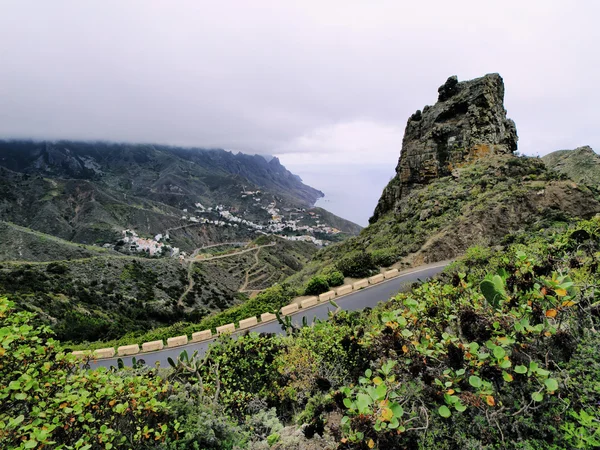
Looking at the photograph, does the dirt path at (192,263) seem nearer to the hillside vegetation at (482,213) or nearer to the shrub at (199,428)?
the hillside vegetation at (482,213)

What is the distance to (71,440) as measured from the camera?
284 centimetres

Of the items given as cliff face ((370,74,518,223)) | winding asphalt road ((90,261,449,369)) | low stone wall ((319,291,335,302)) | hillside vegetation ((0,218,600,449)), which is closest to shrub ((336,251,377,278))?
winding asphalt road ((90,261,449,369))

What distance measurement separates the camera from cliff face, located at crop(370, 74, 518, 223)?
29.3 m

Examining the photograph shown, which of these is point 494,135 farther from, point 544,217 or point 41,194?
point 41,194

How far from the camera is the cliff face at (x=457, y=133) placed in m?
29.3

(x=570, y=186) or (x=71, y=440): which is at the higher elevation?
(x=570, y=186)

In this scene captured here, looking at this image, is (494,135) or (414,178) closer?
(494,135)

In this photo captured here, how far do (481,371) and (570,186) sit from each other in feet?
70.1

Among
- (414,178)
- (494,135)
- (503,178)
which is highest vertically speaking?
(494,135)

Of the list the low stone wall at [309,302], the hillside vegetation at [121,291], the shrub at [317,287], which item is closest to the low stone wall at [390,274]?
the shrub at [317,287]

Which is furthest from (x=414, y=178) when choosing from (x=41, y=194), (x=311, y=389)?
(x=41, y=194)

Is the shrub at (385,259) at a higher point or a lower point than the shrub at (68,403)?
higher

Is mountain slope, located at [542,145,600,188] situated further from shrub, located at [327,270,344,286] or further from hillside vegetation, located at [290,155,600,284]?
shrub, located at [327,270,344,286]

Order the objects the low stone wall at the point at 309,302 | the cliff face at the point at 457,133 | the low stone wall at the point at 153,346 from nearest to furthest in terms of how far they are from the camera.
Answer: the low stone wall at the point at 153,346
the low stone wall at the point at 309,302
the cliff face at the point at 457,133
